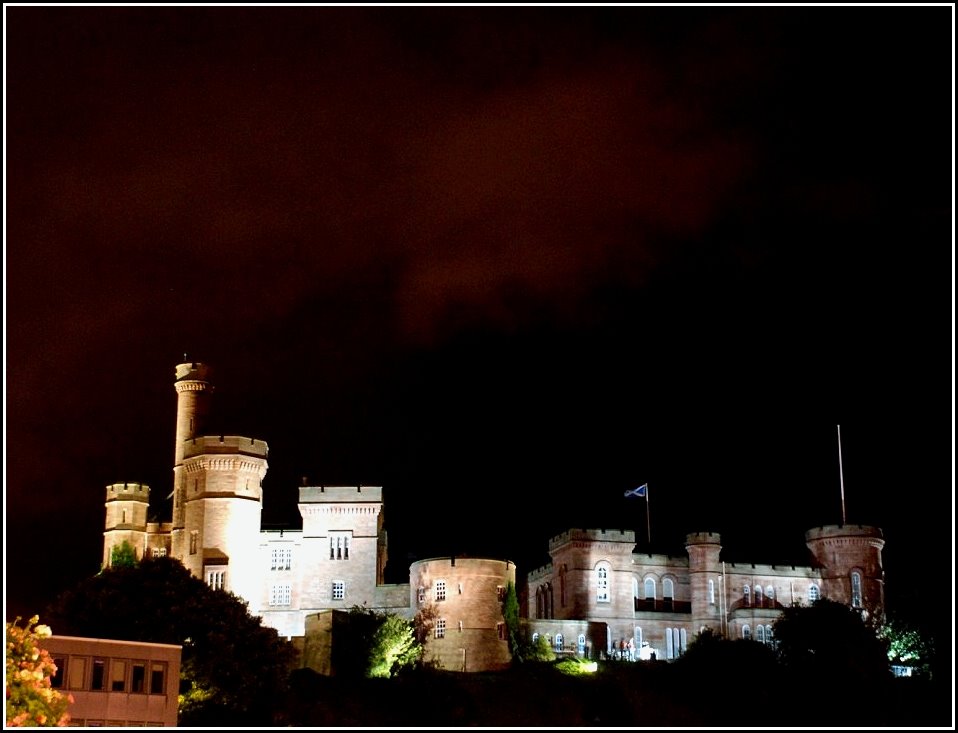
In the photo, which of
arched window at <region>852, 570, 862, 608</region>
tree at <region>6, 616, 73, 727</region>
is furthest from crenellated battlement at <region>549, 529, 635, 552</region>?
tree at <region>6, 616, 73, 727</region>

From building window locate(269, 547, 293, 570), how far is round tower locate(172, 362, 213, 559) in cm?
523

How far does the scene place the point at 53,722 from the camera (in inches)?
1212

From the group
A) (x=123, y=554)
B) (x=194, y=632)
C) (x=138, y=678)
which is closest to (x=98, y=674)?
(x=138, y=678)

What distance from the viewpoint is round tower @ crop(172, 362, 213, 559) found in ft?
241

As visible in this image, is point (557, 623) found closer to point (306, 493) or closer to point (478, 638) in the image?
point (478, 638)

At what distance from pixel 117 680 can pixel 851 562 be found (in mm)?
50855

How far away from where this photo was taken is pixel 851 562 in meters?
83.6

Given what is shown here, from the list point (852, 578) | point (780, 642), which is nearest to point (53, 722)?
point (780, 642)

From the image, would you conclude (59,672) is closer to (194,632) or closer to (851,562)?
(194,632)

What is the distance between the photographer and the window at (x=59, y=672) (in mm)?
45562

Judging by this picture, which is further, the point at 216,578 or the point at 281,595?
the point at 281,595

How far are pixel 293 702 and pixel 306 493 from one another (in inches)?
799

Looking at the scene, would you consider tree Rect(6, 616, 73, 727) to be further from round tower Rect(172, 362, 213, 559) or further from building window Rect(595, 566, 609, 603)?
building window Rect(595, 566, 609, 603)

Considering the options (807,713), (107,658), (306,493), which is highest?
(306,493)
